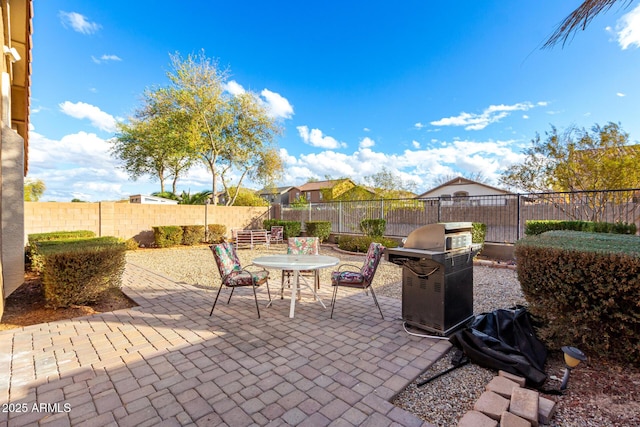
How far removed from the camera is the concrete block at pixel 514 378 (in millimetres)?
1931

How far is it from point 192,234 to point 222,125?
6930 mm

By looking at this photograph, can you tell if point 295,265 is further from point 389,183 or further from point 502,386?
point 389,183

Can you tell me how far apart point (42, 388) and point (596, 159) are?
12.0m

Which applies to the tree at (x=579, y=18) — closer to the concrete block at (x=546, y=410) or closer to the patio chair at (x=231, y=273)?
the concrete block at (x=546, y=410)

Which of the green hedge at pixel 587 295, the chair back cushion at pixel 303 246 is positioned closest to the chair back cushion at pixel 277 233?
the chair back cushion at pixel 303 246

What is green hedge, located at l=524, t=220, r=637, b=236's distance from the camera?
5.17 m

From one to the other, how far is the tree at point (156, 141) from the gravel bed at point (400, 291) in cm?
704

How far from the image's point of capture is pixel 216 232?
39.0 feet

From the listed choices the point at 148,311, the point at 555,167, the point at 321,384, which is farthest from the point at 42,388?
the point at 555,167

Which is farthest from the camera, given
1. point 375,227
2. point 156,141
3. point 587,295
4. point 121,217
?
point 156,141

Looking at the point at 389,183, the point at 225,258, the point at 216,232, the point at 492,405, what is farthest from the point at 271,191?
the point at 492,405

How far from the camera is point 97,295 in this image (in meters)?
3.84

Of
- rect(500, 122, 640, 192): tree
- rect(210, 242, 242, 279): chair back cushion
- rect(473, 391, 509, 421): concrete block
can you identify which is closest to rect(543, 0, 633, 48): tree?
rect(473, 391, 509, 421): concrete block

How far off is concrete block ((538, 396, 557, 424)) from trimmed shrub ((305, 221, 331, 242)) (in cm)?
943
